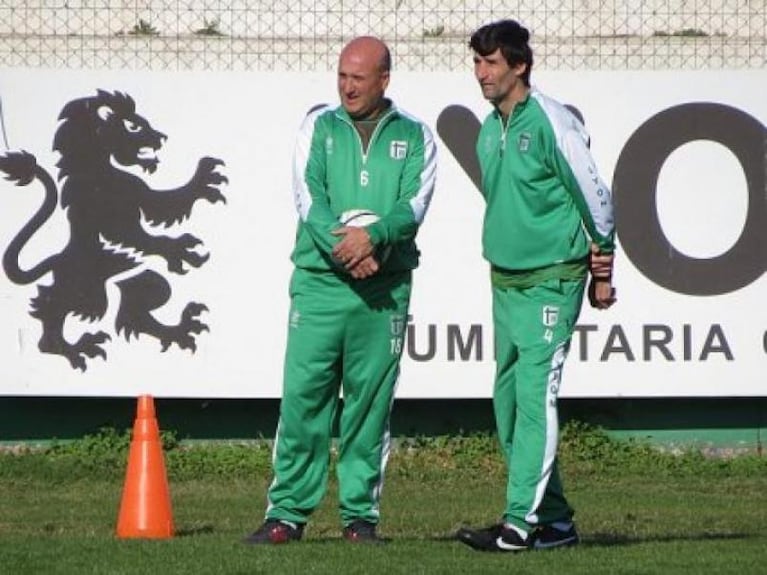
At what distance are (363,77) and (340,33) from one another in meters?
5.34

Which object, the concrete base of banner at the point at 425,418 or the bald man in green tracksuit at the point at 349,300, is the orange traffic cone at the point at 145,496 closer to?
the bald man in green tracksuit at the point at 349,300

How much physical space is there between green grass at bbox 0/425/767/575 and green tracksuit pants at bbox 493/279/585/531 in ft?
0.94

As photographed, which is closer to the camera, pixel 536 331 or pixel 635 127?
pixel 536 331

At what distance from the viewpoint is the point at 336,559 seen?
8.17 meters

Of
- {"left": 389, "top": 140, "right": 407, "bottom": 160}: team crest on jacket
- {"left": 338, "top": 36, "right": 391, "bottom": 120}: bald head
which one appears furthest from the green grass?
{"left": 338, "top": 36, "right": 391, "bottom": 120}: bald head

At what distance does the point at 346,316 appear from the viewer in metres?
8.79

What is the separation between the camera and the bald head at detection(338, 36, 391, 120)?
874 cm

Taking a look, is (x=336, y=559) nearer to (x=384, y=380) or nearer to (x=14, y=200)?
(x=384, y=380)

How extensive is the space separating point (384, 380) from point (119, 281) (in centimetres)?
515

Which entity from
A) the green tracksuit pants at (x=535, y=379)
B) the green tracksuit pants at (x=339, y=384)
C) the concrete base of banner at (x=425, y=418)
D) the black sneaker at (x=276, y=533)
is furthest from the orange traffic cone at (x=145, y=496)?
the concrete base of banner at (x=425, y=418)

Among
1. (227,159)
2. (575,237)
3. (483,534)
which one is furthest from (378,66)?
(227,159)

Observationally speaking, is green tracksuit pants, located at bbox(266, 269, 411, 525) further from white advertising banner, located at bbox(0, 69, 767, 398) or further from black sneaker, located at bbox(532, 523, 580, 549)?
white advertising banner, located at bbox(0, 69, 767, 398)

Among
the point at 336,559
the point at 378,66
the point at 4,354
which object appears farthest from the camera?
the point at 4,354

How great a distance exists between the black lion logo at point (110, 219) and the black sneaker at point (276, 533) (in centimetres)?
484
